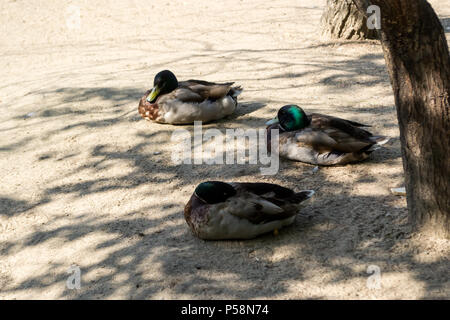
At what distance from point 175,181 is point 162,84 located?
162 cm

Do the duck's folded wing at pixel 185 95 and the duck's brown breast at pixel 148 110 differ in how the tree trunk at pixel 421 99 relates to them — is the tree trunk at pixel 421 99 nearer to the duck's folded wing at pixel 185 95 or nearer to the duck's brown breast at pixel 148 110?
the duck's folded wing at pixel 185 95

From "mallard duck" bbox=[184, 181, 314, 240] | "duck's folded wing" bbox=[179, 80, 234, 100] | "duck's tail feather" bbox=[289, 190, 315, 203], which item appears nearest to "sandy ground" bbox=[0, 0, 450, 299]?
"mallard duck" bbox=[184, 181, 314, 240]

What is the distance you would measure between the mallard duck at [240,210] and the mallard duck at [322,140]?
96 cm

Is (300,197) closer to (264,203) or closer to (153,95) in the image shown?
(264,203)

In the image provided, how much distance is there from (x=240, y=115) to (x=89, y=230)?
2.59 meters

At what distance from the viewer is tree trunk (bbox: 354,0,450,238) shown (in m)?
3.54

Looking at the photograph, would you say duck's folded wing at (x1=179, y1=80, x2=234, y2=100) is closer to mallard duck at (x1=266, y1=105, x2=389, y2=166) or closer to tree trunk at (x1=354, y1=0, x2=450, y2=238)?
mallard duck at (x1=266, y1=105, x2=389, y2=166)

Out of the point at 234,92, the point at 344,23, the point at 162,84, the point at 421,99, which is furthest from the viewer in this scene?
the point at 344,23

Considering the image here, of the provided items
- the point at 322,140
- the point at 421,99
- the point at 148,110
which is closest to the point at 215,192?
the point at 322,140

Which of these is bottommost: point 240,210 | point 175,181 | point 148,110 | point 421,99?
point 175,181

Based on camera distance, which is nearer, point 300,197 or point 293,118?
point 300,197

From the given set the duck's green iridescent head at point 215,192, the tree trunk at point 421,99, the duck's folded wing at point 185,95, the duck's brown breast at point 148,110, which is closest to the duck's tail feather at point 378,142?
the tree trunk at point 421,99

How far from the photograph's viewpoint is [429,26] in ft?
11.7

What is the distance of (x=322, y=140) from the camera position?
210 inches
